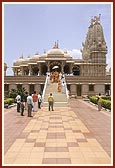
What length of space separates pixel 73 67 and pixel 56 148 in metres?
47.7

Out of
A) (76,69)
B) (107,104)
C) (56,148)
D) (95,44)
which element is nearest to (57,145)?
(56,148)

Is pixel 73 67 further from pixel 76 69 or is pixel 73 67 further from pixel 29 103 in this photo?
pixel 29 103

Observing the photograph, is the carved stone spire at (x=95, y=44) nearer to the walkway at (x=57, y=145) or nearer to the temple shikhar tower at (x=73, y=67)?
the temple shikhar tower at (x=73, y=67)

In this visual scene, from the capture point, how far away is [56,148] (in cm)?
809

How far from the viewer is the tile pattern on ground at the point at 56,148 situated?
6.84 m

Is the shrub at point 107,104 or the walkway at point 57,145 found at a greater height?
the shrub at point 107,104

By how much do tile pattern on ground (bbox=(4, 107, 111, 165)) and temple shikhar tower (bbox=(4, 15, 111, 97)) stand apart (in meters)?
33.7

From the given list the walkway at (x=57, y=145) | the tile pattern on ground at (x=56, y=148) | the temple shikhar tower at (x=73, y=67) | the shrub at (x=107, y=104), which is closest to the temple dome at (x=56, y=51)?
the temple shikhar tower at (x=73, y=67)

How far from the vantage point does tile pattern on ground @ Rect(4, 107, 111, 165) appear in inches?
269

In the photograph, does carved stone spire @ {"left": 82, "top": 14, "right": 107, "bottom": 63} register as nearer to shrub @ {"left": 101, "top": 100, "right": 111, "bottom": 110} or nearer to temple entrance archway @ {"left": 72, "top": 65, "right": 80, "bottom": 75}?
temple entrance archway @ {"left": 72, "top": 65, "right": 80, "bottom": 75}

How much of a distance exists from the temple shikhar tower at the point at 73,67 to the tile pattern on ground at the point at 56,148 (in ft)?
111

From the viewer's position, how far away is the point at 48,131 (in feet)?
36.0

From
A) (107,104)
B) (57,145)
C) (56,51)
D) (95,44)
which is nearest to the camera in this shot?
(57,145)

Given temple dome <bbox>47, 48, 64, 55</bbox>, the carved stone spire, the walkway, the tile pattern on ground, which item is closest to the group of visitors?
the walkway
